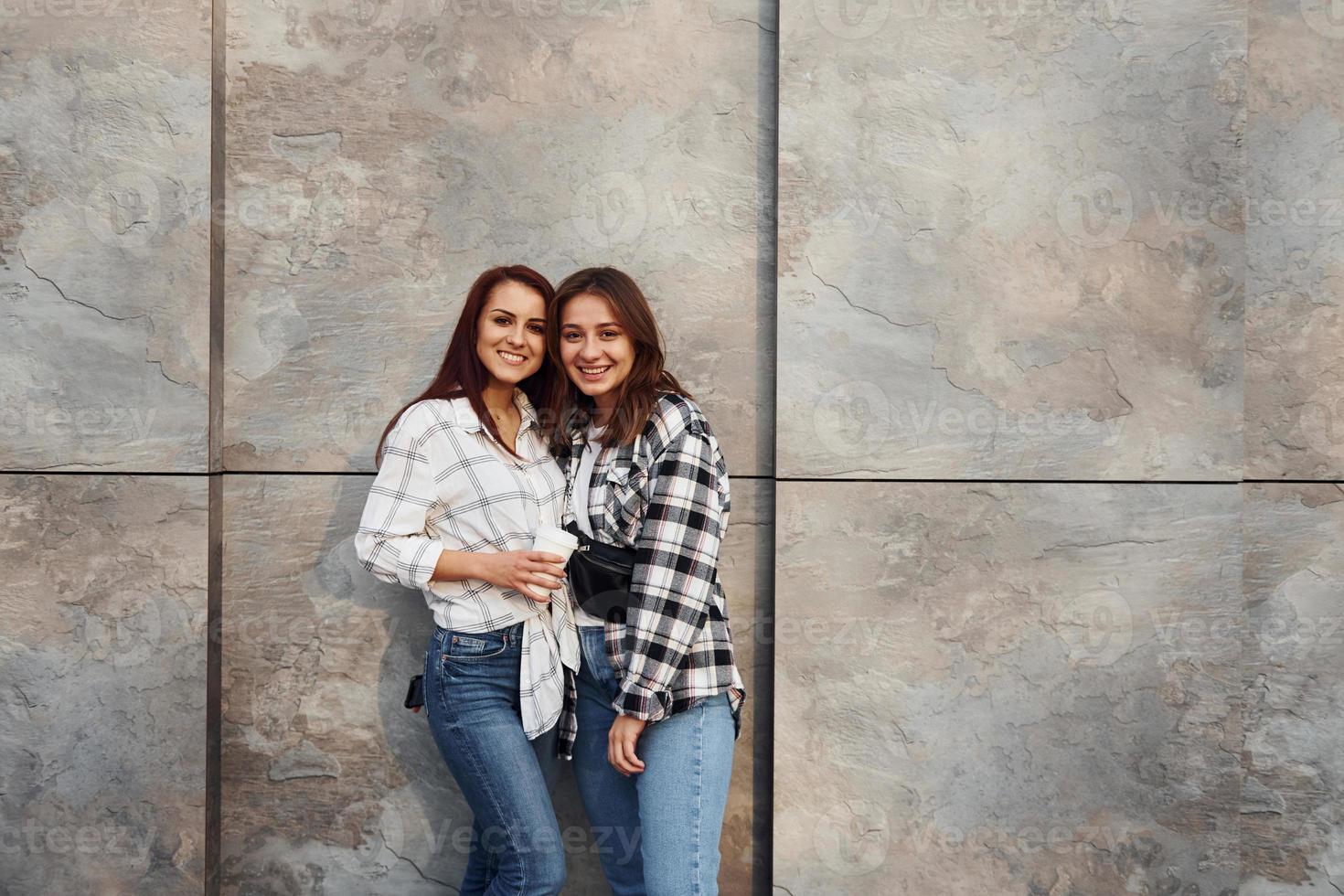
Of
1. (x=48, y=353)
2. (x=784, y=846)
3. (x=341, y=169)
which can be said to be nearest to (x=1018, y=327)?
(x=784, y=846)

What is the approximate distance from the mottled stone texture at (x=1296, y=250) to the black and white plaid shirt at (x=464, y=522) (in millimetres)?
2278

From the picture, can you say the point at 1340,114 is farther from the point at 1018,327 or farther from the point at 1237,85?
the point at 1018,327

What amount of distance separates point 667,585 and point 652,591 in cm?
4

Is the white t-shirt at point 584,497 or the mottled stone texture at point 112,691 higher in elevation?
the white t-shirt at point 584,497

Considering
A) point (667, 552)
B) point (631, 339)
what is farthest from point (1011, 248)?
point (667, 552)

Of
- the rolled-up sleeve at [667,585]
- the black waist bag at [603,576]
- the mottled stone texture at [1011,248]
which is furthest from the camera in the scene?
the mottled stone texture at [1011,248]

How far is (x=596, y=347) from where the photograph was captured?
1993 millimetres

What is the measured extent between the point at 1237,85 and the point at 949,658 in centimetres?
192

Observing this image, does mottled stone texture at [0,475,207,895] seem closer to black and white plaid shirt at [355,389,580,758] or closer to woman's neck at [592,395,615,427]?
black and white plaid shirt at [355,389,580,758]

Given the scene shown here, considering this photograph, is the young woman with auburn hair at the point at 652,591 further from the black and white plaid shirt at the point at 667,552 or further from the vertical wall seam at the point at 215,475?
the vertical wall seam at the point at 215,475

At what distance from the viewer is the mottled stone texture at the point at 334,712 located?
105 inches

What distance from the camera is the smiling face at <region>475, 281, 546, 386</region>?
6.89 ft

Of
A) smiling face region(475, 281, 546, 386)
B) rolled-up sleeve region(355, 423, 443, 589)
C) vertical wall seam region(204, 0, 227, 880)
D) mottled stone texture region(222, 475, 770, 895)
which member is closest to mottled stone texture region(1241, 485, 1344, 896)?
mottled stone texture region(222, 475, 770, 895)

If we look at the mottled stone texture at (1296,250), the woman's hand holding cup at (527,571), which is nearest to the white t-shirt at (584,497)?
the woman's hand holding cup at (527,571)
